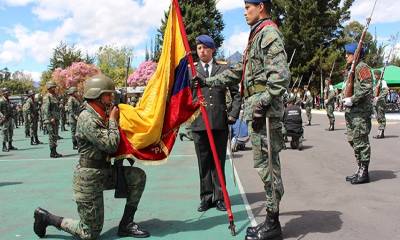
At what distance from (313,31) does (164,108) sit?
50340 millimetres

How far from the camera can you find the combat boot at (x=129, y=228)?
525cm

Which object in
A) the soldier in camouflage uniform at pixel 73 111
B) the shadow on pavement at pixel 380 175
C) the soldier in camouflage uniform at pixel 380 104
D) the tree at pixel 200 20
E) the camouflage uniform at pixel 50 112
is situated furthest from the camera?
the tree at pixel 200 20

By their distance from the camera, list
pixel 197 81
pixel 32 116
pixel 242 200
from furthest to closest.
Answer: pixel 32 116
pixel 242 200
pixel 197 81

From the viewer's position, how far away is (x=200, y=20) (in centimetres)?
5062

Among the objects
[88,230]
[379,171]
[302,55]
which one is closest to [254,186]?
[379,171]

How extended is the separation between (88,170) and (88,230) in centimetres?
66

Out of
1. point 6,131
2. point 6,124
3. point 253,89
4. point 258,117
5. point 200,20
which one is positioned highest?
point 200,20

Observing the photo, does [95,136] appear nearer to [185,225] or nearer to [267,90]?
[185,225]

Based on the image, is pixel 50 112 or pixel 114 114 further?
pixel 50 112

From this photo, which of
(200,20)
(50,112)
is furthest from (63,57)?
(50,112)

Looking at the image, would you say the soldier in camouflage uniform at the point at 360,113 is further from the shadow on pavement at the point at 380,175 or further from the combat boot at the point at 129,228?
the combat boot at the point at 129,228

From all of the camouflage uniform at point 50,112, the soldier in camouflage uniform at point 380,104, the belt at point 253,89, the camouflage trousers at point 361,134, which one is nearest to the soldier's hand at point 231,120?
the belt at point 253,89

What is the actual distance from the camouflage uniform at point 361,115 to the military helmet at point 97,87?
14.0ft

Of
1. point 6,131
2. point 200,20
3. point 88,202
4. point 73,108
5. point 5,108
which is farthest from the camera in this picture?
point 200,20
